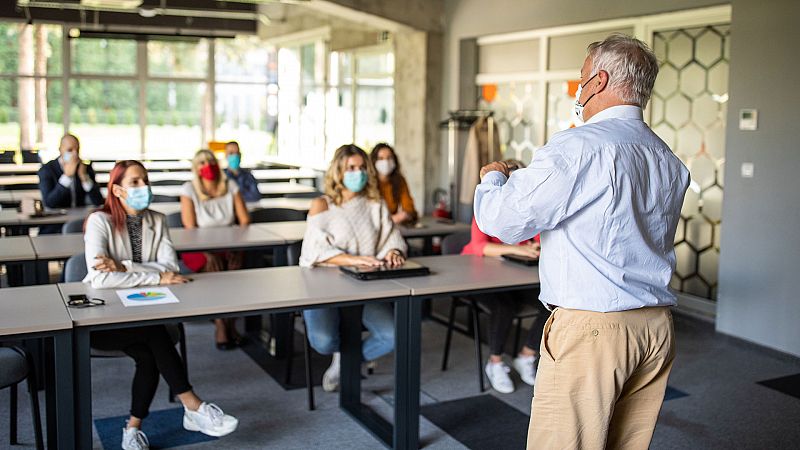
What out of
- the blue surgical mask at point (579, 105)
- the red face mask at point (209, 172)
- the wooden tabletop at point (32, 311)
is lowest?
the wooden tabletop at point (32, 311)

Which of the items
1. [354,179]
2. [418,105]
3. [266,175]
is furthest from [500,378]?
[266,175]

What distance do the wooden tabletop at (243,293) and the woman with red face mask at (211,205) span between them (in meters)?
1.60

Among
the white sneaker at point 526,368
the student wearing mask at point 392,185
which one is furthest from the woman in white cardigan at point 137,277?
the student wearing mask at point 392,185

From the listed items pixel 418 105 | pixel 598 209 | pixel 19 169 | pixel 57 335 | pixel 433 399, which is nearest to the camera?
pixel 598 209

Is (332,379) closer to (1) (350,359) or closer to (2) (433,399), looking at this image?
(1) (350,359)

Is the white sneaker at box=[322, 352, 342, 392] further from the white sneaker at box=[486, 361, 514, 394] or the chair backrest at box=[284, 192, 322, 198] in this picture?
the chair backrest at box=[284, 192, 322, 198]

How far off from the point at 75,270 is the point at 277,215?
8.01ft

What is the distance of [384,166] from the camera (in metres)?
6.02

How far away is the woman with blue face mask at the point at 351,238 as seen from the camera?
13.9 ft

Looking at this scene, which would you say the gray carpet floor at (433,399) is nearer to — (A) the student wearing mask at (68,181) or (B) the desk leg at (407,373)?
(B) the desk leg at (407,373)

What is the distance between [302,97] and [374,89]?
2.51 metres

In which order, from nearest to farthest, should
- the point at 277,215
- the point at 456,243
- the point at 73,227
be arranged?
1. the point at 456,243
2. the point at 73,227
3. the point at 277,215

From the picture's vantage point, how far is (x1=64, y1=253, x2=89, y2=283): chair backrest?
4039mm

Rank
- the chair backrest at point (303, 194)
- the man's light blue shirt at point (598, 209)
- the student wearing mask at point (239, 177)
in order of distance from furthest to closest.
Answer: the chair backrest at point (303, 194), the student wearing mask at point (239, 177), the man's light blue shirt at point (598, 209)
